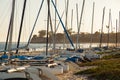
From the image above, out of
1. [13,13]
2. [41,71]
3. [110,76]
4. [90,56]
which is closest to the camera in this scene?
[41,71]

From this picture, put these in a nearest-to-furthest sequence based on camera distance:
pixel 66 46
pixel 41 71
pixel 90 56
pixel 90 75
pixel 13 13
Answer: pixel 41 71, pixel 90 75, pixel 13 13, pixel 90 56, pixel 66 46

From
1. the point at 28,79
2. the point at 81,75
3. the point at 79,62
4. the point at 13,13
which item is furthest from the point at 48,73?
the point at 79,62

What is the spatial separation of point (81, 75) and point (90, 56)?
17.1 metres

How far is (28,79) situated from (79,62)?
2305cm

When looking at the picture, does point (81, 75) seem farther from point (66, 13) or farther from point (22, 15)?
point (66, 13)

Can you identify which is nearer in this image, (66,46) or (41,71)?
(41,71)

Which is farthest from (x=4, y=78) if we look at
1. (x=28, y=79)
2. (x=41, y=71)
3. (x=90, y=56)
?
(x=90, y=56)

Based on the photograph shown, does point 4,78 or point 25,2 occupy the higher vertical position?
point 25,2

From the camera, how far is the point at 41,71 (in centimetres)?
1320

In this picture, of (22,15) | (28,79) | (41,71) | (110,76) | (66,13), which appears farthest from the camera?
(66,13)

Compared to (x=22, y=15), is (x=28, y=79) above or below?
below

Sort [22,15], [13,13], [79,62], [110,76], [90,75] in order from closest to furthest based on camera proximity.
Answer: [110,76], [90,75], [13,13], [22,15], [79,62]

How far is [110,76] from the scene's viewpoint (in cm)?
2128

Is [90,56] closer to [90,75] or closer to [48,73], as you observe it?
[90,75]
